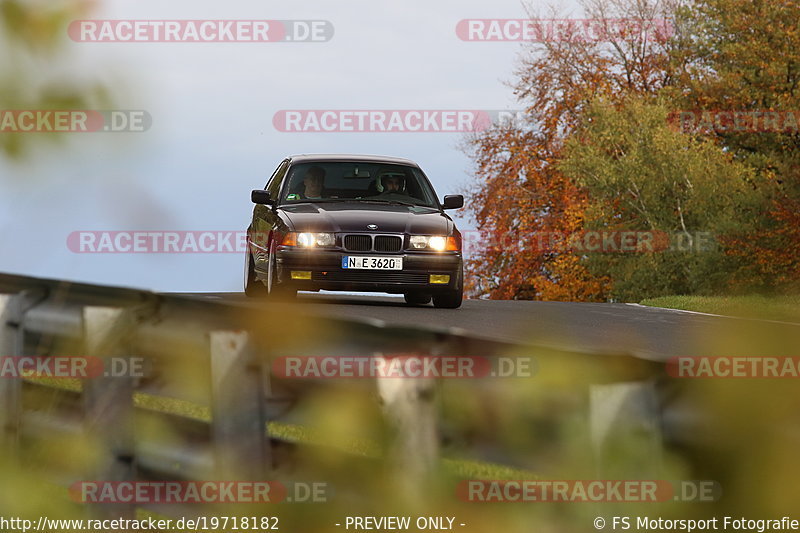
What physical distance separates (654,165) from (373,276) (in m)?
23.3

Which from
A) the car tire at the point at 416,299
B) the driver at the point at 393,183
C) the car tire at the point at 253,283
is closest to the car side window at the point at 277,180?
the car tire at the point at 253,283

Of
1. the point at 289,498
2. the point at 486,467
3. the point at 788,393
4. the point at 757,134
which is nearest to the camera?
the point at 788,393

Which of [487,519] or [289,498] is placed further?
[289,498]

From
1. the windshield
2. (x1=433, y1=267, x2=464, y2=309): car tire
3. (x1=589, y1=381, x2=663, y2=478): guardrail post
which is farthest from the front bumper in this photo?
(x1=589, y1=381, x2=663, y2=478): guardrail post

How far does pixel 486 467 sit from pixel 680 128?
39.4m

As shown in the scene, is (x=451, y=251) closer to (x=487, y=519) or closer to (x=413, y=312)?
(x=413, y=312)

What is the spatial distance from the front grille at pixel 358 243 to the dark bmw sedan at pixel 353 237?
1 cm

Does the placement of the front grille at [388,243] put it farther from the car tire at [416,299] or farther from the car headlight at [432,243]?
the car tire at [416,299]

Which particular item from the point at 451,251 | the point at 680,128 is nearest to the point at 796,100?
the point at 680,128

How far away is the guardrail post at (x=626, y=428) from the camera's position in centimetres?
192

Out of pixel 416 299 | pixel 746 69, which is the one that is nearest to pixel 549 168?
pixel 746 69

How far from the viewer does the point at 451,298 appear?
16.3 metres

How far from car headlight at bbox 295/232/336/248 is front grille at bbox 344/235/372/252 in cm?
18

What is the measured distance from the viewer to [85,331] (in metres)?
4.34
